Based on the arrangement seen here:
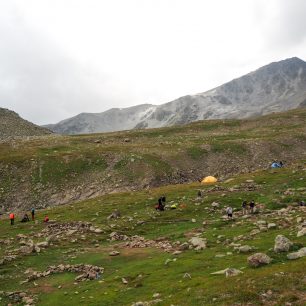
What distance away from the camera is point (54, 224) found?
50.1m

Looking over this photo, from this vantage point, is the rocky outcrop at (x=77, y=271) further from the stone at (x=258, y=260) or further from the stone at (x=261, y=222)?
the stone at (x=261, y=222)

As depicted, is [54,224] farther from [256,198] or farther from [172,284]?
[172,284]

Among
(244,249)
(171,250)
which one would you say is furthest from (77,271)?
(244,249)

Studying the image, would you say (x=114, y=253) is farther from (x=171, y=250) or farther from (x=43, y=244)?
(x=43, y=244)

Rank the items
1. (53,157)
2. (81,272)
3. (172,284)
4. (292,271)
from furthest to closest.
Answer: (53,157)
(81,272)
(172,284)
(292,271)

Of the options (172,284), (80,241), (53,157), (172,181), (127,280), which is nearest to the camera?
(172,284)

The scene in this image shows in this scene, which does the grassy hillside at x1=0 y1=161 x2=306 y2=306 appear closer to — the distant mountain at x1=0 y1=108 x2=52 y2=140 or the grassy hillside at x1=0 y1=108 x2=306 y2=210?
the grassy hillside at x1=0 y1=108 x2=306 y2=210

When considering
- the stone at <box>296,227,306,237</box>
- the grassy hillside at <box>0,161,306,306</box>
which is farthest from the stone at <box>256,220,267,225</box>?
the stone at <box>296,227,306,237</box>

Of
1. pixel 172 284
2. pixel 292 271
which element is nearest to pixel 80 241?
pixel 172 284

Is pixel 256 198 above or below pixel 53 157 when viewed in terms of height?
below

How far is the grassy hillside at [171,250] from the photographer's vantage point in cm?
2208

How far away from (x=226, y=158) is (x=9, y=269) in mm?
59422

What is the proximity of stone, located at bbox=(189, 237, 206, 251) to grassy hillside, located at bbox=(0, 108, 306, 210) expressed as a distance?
4091 centimetres

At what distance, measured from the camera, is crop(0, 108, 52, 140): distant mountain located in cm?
15362
